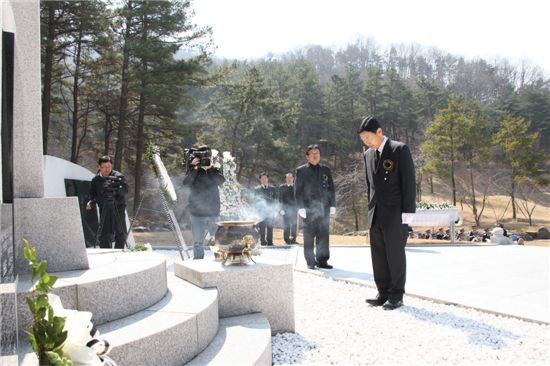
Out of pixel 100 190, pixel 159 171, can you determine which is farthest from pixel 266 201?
pixel 100 190

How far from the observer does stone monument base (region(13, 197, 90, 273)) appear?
3.50 metres

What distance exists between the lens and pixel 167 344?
2918mm

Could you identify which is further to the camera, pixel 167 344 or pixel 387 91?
pixel 387 91

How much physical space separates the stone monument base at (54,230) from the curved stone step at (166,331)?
0.79 meters

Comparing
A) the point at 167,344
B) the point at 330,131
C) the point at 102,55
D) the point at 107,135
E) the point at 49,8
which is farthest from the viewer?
the point at 330,131

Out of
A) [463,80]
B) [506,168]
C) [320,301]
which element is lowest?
[320,301]

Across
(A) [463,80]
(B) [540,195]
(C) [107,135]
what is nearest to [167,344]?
(C) [107,135]

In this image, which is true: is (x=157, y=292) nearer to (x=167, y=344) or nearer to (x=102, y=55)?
(x=167, y=344)

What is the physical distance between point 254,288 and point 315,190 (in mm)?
3379

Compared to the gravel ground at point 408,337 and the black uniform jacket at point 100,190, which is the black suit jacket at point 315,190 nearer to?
the gravel ground at point 408,337

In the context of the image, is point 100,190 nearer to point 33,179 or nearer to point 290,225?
point 33,179

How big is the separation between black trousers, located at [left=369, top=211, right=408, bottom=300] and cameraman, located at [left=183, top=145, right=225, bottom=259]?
2.64 m

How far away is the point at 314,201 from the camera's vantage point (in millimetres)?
7270

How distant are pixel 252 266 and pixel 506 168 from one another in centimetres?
5072
